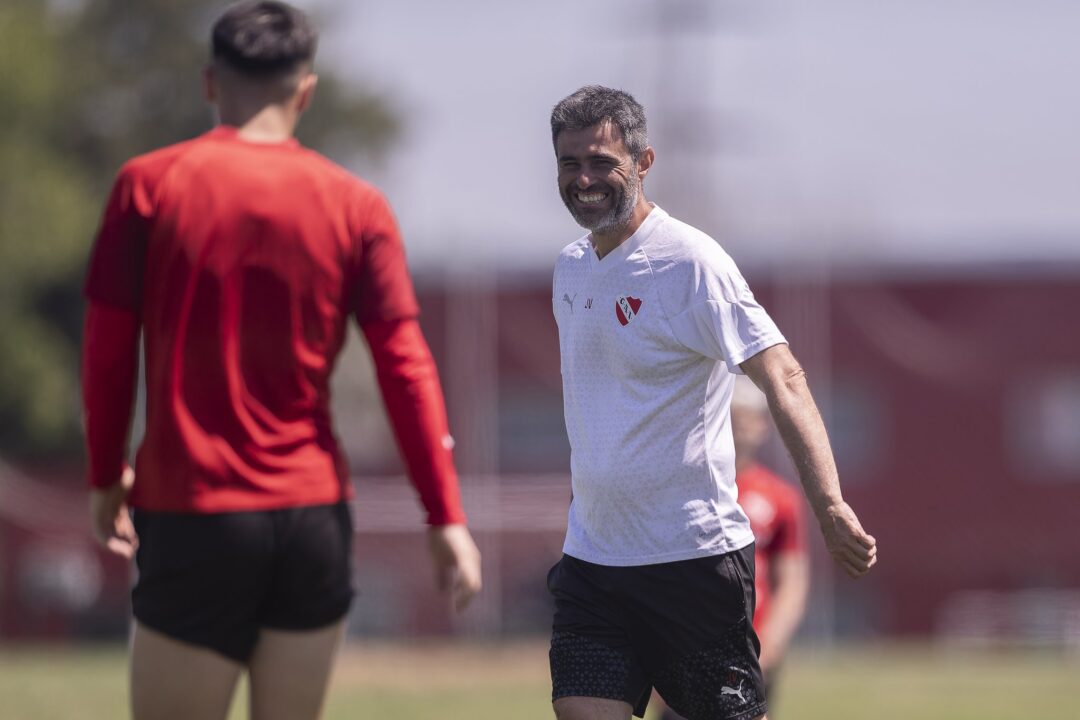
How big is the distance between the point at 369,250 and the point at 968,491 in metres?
36.3

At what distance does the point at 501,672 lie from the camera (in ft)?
85.0

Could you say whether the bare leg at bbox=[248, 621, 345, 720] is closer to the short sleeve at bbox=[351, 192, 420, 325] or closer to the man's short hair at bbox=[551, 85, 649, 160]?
the short sleeve at bbox=[351, 192, 420, 325]

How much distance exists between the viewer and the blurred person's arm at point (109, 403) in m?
4.82

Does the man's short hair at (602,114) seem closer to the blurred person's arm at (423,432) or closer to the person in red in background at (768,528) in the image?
the blurred person's arm at (423,432)

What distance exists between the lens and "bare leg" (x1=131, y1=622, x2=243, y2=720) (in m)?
4.74

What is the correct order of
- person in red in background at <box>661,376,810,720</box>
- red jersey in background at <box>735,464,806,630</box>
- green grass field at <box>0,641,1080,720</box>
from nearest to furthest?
person in red in background at <box>661,376,810,720</box> → red jersey in background at <box>735,464,806,630</box> → green grass field at <box>0,641,1080,720</box>

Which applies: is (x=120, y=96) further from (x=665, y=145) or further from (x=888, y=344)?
Answer: (x=888, y=344)

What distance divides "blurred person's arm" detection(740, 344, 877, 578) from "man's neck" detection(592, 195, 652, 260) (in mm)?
582

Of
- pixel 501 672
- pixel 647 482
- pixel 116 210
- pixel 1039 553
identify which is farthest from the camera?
pixel 1039 553

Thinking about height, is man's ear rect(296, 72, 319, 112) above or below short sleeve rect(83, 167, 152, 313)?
above

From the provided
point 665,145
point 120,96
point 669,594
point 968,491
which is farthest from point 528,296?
point 669,594

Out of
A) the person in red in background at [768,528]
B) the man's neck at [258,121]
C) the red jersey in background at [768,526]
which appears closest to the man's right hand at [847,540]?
the man's neck at [258,121]

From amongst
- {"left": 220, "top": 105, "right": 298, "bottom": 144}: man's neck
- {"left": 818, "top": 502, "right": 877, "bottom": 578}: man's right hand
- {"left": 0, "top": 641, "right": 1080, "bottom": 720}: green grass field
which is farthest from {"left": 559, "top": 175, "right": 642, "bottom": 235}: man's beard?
{"left": 0, "top": 641, "right": 1080, "bottom": 720}: green grass field

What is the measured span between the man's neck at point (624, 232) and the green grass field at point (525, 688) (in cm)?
868
